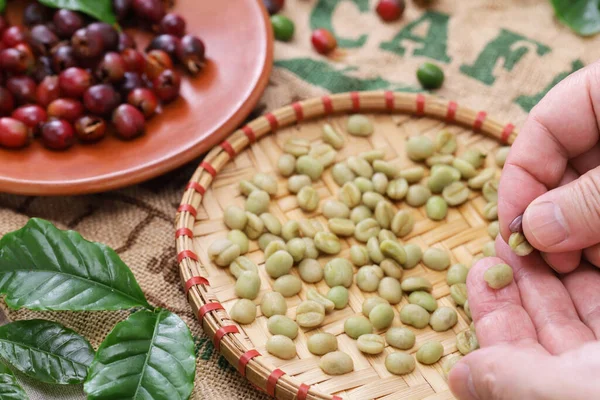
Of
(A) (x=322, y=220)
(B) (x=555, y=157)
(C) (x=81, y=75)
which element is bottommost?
(A) (x=322, y=220)

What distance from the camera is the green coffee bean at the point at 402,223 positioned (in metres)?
1.68

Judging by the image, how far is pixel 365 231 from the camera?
1.67 metres

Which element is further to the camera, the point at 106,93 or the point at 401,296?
the point at 106,93

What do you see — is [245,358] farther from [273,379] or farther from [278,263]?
[278,263]

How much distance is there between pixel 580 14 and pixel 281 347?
1.61m

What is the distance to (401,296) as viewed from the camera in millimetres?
1565

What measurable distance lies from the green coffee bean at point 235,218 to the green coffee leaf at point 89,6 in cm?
76

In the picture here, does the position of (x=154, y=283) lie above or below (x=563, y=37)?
below

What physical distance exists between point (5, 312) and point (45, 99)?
62 centimetres

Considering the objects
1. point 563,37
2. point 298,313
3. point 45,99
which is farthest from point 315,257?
point 563,37

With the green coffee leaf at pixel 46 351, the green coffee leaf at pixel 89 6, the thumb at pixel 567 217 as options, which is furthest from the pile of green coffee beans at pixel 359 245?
the green coffee leaf at pixel 89 6

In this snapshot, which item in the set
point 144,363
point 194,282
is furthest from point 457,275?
point 144,363

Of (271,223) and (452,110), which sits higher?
(452,110)

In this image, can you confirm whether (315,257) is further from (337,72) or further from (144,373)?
(337,72)
